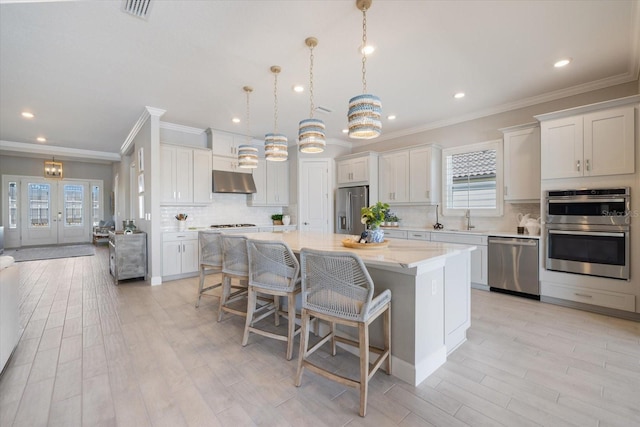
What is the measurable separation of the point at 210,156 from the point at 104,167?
6.95 meters

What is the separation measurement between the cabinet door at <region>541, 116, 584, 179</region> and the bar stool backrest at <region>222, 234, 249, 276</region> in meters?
3.84

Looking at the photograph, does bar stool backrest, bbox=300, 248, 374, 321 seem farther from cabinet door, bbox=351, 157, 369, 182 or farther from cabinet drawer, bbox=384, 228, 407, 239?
cabinet door, bbox=351, 157, 369, 182

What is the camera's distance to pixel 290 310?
Answer: 88.1 inches

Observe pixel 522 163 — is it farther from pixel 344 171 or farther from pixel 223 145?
pixel 223 145

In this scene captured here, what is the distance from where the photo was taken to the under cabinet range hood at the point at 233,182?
545 cm

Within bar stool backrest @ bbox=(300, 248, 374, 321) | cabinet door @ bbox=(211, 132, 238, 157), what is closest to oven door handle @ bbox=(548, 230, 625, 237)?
bar stool backrest @ bbox=(300, 248, 374, 321)

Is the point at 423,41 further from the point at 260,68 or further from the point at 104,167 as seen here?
the point at 104,167

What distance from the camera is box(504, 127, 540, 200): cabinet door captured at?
153 inches

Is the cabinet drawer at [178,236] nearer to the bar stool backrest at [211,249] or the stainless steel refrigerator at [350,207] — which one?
the bar stool backrest at [211,249]

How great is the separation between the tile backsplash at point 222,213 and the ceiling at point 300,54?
1833 millimetres

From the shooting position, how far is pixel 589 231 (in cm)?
327

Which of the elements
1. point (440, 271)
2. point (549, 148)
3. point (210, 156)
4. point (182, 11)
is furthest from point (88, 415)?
point (549, 148)

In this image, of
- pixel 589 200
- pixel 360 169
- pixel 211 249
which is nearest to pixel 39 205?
pixel 211 249

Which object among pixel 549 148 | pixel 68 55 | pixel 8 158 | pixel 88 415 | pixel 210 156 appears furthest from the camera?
pixel 8 158
